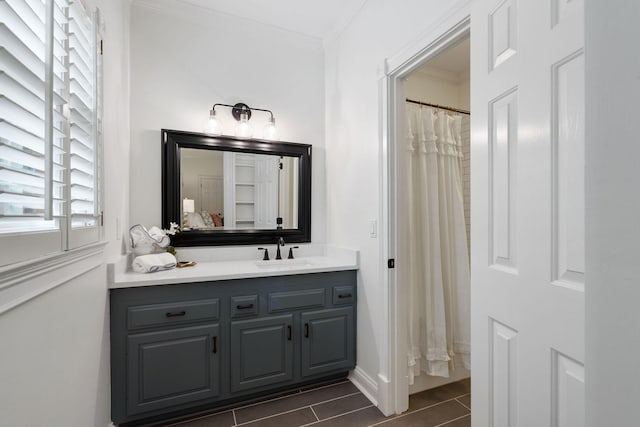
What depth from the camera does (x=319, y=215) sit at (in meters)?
2.70

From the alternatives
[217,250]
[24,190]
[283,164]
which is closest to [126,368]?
[217,250]

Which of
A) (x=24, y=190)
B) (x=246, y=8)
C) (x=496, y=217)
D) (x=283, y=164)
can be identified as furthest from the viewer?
(x=283, y=164)

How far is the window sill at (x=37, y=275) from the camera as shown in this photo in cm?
64

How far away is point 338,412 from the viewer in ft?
6.13

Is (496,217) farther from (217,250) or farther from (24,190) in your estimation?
(217,250)

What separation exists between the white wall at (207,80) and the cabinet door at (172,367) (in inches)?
35.0

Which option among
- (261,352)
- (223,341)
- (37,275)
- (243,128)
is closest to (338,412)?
(261,352)

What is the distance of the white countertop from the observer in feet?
5.53

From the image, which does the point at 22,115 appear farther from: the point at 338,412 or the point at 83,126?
the point at 338,412

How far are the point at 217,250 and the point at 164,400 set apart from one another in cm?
102

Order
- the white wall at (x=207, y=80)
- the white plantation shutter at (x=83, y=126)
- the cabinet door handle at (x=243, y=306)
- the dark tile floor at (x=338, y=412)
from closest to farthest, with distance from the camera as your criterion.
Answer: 1. the white plantation shutter at (x=83, y=126)
2. the dark tile floor at (x=338, y=412)
3. the cabinet door handle at (x=243, y=306)
4. the white wall at (x=207, y=80)

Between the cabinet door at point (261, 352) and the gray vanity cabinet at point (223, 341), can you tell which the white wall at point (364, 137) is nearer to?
the gray vanity cabinet at point (223, 341)

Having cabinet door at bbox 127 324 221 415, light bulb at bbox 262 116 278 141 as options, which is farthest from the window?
light bulb at bbox 262 116 278 141

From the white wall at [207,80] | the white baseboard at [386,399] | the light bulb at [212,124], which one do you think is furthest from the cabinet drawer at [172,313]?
the light bulb at [212,124]
